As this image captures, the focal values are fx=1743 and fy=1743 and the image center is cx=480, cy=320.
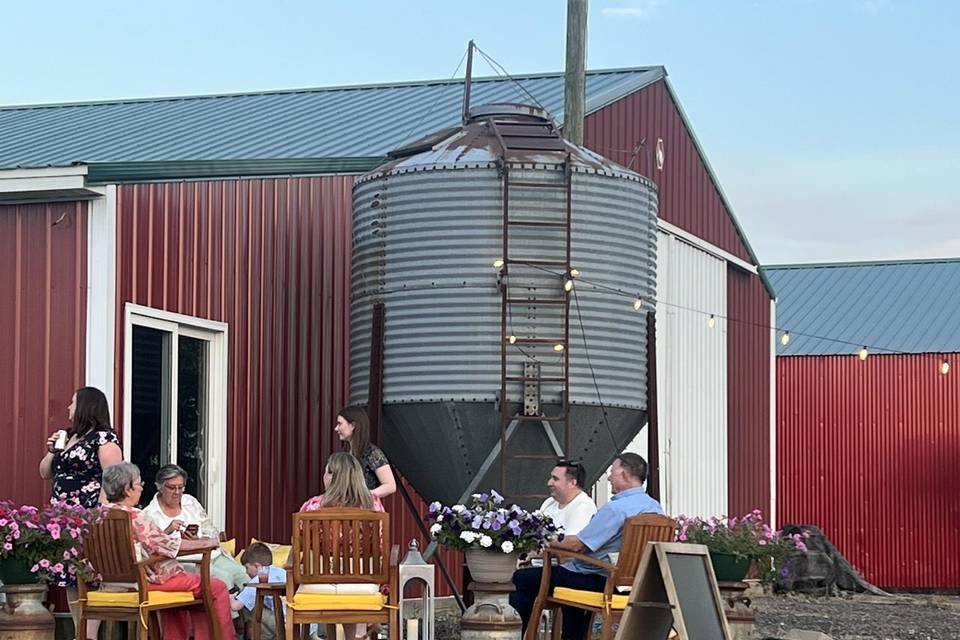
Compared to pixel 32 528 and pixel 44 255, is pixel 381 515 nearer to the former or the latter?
pixel 32 528

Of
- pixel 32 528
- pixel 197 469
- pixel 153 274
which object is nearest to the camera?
pixel 32 528

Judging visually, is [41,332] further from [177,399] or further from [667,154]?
[667,154]

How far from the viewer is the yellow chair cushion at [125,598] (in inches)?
331

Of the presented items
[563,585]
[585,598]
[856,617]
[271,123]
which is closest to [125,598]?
[585,598]

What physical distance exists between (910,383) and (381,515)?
59.5ft

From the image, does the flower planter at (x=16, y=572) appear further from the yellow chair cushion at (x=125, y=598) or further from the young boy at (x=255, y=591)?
the young boy at (x=255, y=591)

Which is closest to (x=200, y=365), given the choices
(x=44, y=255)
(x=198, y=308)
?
(x=198, y=308)

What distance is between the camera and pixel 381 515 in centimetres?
823

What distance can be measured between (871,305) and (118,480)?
2139cm

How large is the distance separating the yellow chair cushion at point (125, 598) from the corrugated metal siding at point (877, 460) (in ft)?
59.2

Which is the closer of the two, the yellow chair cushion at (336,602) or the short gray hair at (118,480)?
the yellow chair cushion at (336,602)

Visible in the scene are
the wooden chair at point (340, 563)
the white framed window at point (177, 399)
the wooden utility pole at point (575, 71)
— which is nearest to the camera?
the wooden chair at point (340, 563)

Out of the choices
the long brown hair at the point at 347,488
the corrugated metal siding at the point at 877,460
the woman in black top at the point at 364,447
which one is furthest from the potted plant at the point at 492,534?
the corrugated metal siding at the point at 877,460

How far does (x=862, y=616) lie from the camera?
690 inches
